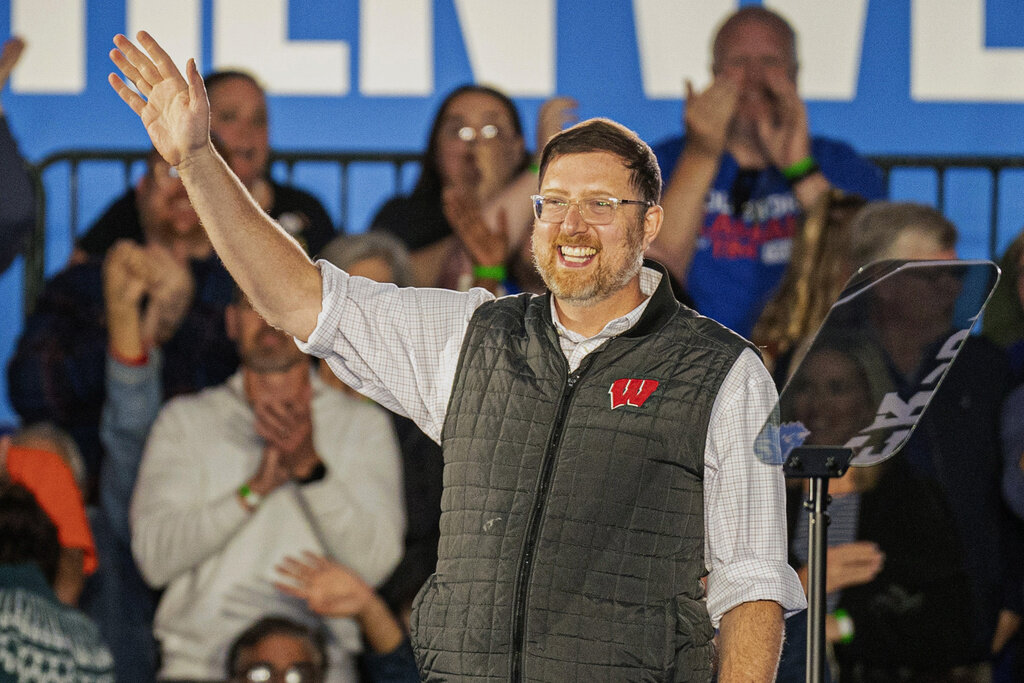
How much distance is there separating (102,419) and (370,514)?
39.9 inches

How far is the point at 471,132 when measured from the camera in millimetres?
4801

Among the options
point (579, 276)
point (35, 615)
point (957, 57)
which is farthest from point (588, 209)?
point (957, 57)

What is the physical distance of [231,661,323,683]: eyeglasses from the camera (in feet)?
14.6

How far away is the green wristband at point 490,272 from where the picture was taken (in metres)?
4.66

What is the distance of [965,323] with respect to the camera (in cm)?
213

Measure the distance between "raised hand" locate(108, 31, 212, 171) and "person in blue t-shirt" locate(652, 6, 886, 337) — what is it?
2719 mm

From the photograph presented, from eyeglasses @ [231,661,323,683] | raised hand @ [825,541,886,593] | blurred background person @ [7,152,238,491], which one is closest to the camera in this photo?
raised hand @ [825,541,886,593]

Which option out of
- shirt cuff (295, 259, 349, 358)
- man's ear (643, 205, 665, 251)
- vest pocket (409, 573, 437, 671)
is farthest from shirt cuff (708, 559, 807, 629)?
shirt cuff (295, 259, 349, 358)

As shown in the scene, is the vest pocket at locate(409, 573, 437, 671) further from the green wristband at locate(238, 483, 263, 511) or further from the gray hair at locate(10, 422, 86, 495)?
the gray hair at locate(10, 422, 86, 495)

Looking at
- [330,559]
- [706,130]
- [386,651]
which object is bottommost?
[386,651]

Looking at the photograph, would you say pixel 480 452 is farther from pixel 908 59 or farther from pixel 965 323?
pixel 908 59

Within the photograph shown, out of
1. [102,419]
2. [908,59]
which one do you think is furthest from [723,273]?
[102,419]

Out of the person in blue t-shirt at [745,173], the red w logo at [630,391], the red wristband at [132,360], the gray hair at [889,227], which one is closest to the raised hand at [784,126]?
the person in blue t-shirt at [745,173]

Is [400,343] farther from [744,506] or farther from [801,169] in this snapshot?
[801,169]
